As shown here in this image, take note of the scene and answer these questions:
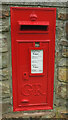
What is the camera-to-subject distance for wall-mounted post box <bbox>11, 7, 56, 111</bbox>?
1.29 meters

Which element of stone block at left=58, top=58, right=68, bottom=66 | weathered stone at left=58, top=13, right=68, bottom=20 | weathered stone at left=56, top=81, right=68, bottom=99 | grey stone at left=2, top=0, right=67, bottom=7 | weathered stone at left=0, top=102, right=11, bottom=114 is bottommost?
weathered stone at left=0, top=102, right=11, bottom=114

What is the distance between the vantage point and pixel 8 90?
1455 mm

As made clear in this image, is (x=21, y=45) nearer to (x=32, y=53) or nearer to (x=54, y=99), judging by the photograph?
(x=32, y=53)

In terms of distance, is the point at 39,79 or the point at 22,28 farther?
the point at 39,79

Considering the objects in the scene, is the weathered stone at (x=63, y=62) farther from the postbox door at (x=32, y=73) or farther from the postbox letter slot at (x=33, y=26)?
the postbox letter slot at (x=33, y=26)

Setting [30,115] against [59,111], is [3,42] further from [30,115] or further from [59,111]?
[59,111]

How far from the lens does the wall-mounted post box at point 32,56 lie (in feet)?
4.22

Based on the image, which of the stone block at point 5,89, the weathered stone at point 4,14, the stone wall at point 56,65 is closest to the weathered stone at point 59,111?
the stone wall at point 56,65

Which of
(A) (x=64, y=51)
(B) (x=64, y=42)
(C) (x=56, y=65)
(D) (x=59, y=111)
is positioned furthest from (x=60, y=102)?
(B) (x=64, y=42)

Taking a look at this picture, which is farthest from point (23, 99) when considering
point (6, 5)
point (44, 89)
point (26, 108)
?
point (6, 5)

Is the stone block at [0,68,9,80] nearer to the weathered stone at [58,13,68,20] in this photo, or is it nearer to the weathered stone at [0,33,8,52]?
the weathered stone at [0,33,8,52]

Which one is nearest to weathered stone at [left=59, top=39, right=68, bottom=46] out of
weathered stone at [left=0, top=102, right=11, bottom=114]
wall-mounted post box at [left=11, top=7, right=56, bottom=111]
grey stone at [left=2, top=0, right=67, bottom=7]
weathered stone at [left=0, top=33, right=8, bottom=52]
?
wall-mounted post box at [left=11, top=7, right=56, bottom=111]

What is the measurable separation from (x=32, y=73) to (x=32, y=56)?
0.63ft

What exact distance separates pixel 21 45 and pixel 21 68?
26cm
